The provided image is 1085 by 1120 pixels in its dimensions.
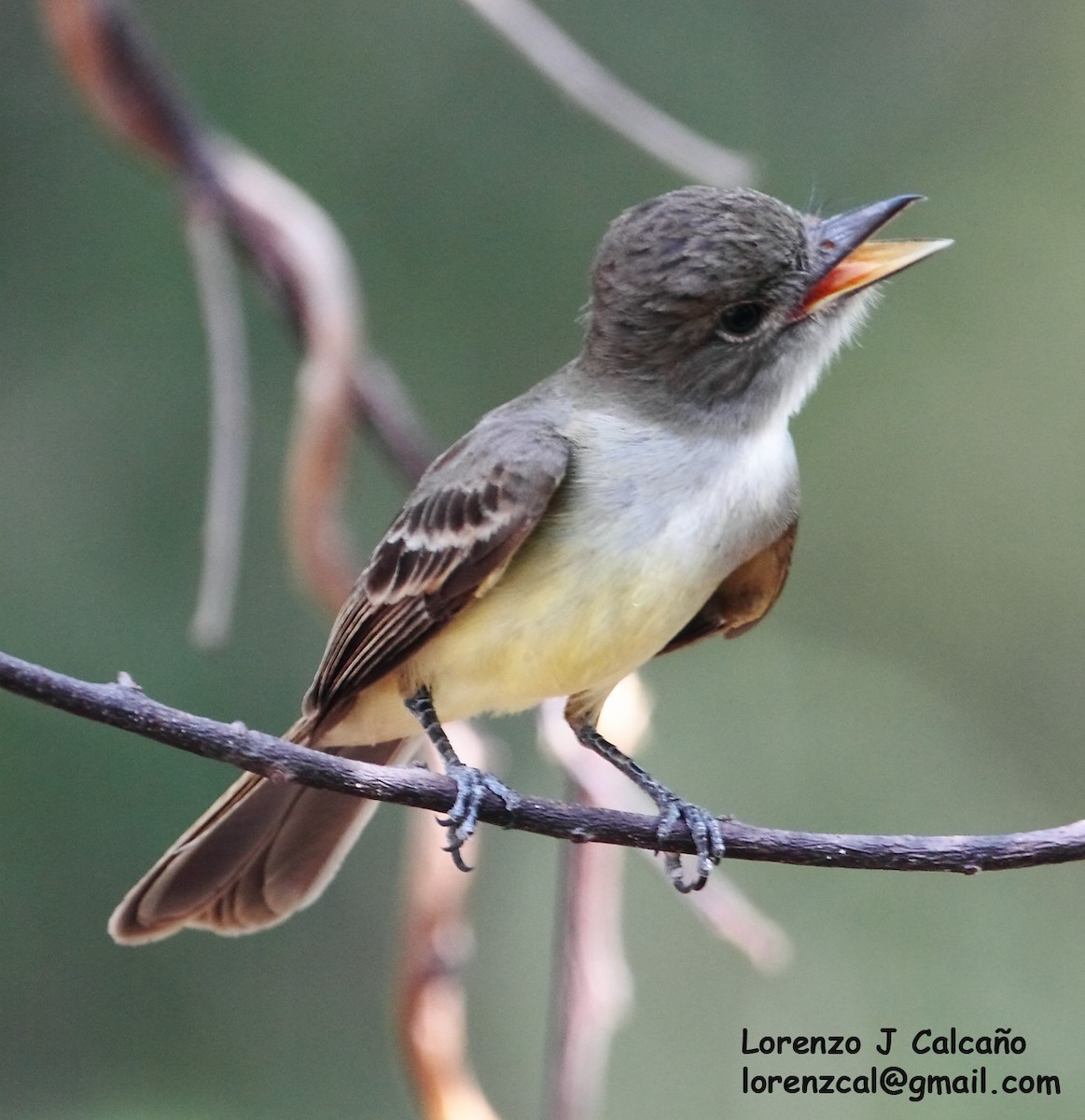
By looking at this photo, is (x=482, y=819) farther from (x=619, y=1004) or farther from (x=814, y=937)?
(x=814, y=937)

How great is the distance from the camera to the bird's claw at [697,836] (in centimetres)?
272

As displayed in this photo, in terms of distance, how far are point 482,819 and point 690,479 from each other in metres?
0.76

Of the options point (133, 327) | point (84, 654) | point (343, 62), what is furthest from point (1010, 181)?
point (84, 654)

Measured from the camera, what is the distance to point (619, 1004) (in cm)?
305

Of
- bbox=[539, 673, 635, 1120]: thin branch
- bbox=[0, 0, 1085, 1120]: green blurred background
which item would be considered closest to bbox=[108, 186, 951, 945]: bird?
bbox=[539, 673, 635, 1120]: thin branch

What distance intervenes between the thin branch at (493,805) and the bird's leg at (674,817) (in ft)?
0.47

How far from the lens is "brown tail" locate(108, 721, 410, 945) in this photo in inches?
118

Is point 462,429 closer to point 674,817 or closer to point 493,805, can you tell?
point 674,817

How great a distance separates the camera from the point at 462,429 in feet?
19.5

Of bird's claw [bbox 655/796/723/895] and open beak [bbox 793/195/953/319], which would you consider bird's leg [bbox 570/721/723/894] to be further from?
open beak [bbox 793/195/953/319]

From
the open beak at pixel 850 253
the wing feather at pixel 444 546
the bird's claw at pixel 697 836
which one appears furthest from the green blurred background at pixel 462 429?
the bird's claw at pixel 697 836

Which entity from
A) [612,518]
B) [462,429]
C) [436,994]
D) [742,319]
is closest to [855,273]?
[742,319]

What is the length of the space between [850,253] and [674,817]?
3.31 ft

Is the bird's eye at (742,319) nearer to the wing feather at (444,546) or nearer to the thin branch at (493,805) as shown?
the wing feather at (444,546)
